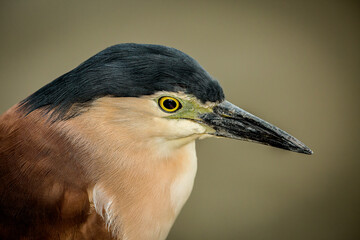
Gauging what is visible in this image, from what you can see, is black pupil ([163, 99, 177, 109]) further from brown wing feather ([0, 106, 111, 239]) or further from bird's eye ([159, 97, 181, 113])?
brown wing feather ([0, 106, 111, 239])

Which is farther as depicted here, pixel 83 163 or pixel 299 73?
pixel 299 73

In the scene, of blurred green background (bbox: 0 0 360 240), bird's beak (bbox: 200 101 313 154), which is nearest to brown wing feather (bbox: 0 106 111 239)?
bird's beak (bbox: 200 101 313 154)

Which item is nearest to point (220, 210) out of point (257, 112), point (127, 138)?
point (257, 112)

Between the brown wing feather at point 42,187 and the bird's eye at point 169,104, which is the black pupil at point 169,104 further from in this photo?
the brown wing feather at point 42,187

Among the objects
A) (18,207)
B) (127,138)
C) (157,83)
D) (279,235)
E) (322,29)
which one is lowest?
(279,235)

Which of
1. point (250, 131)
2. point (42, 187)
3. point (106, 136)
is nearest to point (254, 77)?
point (250, 131)

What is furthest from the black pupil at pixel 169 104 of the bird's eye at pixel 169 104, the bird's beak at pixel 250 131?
the bird's beak at pixel 250 131

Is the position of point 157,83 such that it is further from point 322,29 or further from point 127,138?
point 322,29

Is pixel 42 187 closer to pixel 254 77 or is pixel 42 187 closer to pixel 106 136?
pixel 106 136
